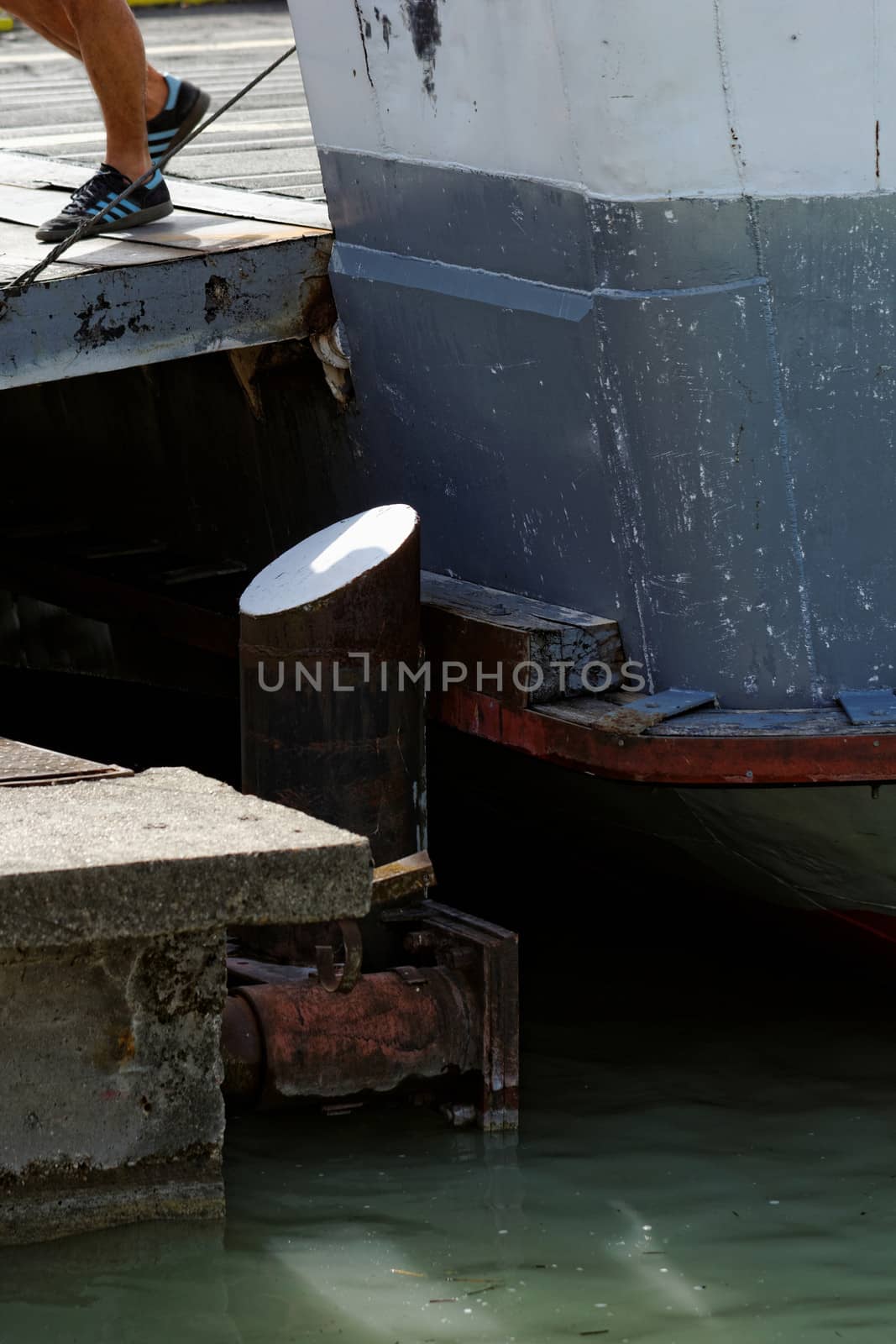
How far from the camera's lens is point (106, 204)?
558 centimetres

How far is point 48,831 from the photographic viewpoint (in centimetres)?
364

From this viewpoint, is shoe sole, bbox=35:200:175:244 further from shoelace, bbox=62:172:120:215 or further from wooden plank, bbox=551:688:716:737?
wooden plank, bbox=551:688:716:737

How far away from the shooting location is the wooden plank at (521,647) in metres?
4.84

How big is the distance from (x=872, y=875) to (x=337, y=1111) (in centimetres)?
156

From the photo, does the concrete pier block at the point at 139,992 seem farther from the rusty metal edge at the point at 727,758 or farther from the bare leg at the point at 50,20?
the bare leg at the point at 50,20

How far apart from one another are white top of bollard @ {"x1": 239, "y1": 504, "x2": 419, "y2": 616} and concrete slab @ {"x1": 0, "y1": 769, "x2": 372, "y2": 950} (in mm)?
935

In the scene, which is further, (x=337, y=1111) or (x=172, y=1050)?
(x=337, y=1111)

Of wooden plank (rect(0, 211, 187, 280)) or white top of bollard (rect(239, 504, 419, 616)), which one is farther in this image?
wooden plank (rect(0, 211, 187, 280))

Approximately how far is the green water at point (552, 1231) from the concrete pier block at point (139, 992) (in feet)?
0.38

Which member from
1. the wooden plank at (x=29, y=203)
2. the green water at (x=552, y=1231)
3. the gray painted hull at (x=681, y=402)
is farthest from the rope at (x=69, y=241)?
the green water at (x=552, y=1231)

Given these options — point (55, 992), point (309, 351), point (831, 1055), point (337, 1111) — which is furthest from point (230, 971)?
point (309, 351)

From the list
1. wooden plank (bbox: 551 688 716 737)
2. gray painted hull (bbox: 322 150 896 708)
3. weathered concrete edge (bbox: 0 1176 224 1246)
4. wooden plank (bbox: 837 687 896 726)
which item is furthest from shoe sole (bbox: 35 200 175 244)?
weathered concrete edge (bbox: 0 1176 224 1246)

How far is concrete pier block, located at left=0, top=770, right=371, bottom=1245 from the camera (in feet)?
11.5

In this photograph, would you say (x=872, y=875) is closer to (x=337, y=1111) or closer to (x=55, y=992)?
(x=337, y=1111)
